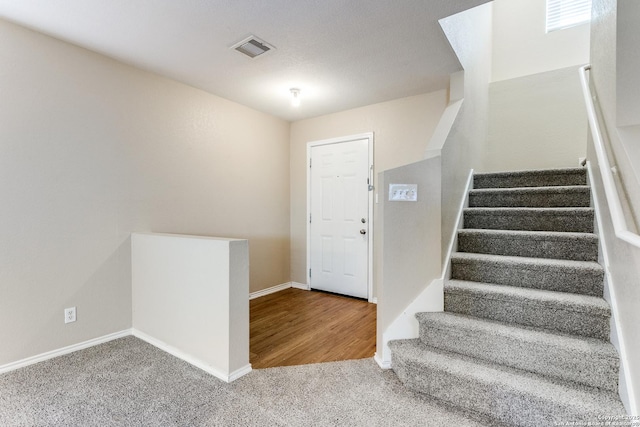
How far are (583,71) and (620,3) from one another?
1.32 metres

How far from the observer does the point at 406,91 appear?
3.35 m

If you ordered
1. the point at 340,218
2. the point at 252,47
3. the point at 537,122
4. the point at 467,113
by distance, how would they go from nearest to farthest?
the point at 252,47
the point at 467,113
the point at 537,122
the point at 340,218

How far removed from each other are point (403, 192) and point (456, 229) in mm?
851

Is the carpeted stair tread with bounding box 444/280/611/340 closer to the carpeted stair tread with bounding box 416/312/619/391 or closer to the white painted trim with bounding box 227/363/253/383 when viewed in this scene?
the carpeted stair tread with bounding box 416/312/619/391

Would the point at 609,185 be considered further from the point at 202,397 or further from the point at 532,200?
the point at 202,397

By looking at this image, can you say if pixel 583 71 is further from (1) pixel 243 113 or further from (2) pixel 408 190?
(1) pixel 243 113

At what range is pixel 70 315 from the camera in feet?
7.69

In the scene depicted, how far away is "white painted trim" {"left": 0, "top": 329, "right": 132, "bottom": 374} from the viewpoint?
2.09 m

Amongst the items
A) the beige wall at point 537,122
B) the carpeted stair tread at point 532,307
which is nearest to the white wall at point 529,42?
the beige wall at point 537,122

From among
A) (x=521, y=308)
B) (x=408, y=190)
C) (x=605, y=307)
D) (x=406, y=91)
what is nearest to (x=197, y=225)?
(x=408, y=190)

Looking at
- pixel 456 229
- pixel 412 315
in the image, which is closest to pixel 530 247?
pixel 456 229

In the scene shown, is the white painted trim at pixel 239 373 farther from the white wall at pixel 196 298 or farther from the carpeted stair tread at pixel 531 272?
the carpeted stair tread at pixel 531 272

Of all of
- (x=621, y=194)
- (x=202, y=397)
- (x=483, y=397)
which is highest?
(x=621, y=194)

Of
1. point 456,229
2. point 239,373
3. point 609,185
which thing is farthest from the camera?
point 456,229
